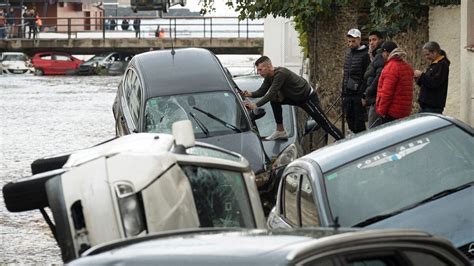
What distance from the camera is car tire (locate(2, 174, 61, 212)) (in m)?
8.23

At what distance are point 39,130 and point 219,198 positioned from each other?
21.4 meters

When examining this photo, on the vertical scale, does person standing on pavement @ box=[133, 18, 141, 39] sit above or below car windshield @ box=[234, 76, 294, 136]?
below

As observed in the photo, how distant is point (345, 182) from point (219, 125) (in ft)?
21.0

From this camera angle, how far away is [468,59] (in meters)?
16.5

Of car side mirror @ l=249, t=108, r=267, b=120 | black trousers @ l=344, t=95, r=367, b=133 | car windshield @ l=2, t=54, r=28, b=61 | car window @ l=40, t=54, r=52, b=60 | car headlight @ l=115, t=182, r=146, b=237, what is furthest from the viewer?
car windshield @ l=2, t=54, r=28, b=61

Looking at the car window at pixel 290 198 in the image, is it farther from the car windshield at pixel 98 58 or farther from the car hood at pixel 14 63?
the car windshield at pixel 98 58

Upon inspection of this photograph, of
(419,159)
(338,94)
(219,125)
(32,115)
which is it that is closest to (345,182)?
(419,159)

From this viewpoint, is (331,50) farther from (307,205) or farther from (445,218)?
(445,218)

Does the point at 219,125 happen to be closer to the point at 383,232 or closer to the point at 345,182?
the point at 345,182

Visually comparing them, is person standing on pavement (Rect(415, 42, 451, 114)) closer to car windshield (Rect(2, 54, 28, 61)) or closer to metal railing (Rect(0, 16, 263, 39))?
car windshield (Rect(2, 54, 28, 61))

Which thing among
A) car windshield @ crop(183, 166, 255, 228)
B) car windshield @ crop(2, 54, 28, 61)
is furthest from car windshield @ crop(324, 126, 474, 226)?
car windshield @ crop(2, 54, 28, 61)

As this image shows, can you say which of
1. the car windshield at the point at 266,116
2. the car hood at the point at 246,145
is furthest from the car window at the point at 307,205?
the car windshield at the point at 266,116

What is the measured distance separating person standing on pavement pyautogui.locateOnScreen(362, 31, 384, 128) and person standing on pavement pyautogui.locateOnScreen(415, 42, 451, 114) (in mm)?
1534

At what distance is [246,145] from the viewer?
14.6 meters
